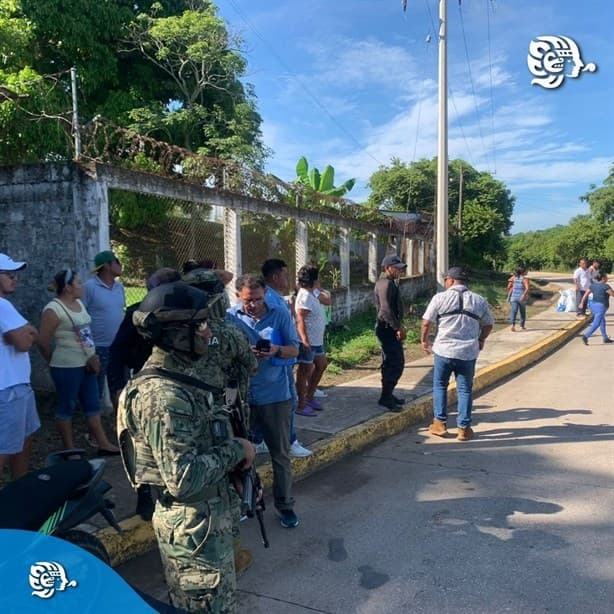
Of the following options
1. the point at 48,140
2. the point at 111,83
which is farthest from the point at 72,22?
the point at 48,140

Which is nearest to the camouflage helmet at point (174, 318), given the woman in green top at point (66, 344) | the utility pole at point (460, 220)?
the woman in green top at point (66, 344)

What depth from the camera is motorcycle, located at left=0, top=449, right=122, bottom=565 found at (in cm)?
209

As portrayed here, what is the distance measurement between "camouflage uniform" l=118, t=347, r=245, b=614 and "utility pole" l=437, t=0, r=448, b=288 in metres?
8.76

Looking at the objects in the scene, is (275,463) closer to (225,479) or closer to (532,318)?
(225,479)

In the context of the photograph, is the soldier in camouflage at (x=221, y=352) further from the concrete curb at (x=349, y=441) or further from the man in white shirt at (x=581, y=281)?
the man in white shirt at (x=581, y=281)

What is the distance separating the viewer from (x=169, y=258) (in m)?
9.82

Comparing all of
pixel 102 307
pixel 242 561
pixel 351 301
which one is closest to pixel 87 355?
pixel 102 307

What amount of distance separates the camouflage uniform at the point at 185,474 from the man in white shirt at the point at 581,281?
1471 centimetres

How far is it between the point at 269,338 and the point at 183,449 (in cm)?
185

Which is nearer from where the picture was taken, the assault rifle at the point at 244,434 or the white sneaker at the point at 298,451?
the assault rifle at the point at 244,434

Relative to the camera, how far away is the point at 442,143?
34.6ft

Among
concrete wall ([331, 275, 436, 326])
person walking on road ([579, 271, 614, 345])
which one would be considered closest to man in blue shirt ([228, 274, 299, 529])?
concrete wall ([331, 275, 436, 326])

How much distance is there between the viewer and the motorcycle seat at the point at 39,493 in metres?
2.07

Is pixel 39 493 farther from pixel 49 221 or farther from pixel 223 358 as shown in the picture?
pixel 49 221
